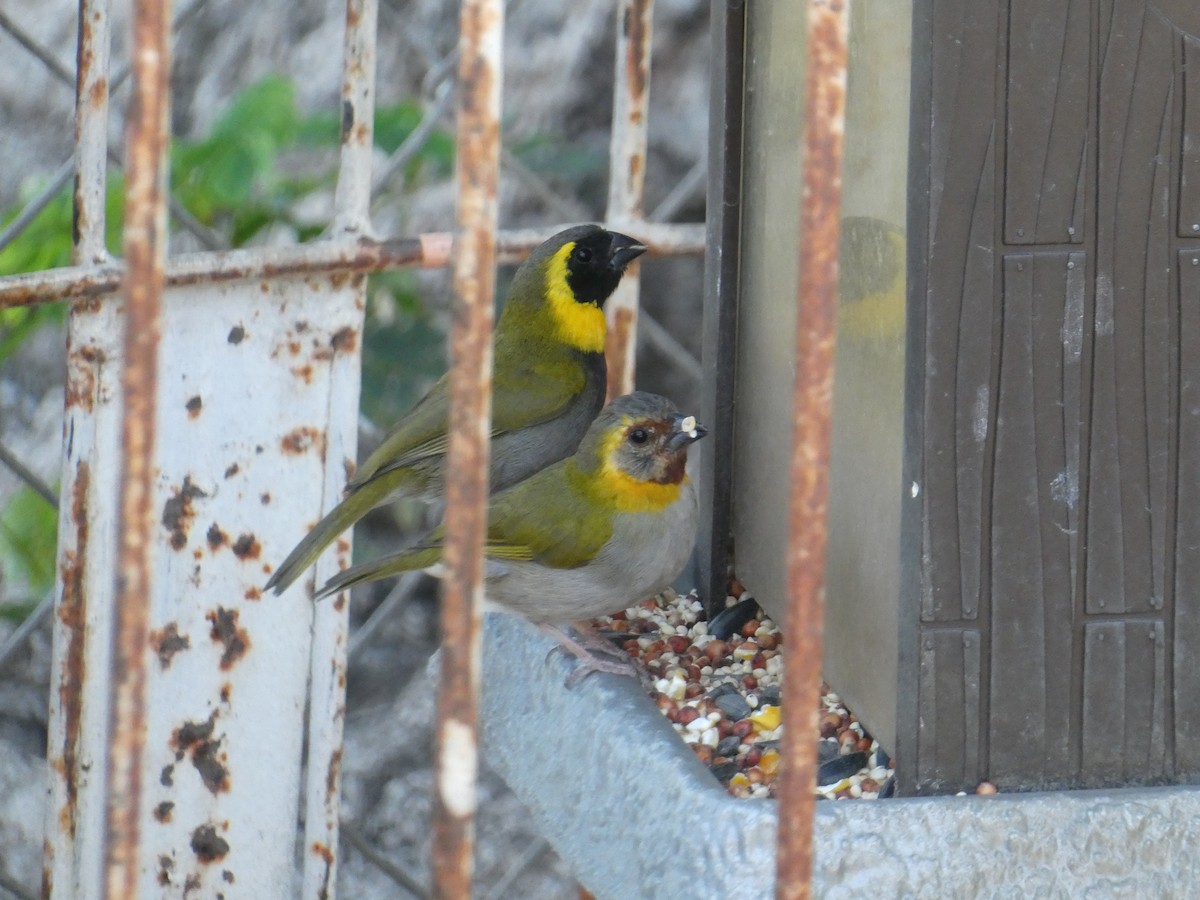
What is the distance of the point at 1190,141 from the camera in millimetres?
1938

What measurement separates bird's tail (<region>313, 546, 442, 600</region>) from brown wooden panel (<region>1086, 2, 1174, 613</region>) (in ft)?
3.83

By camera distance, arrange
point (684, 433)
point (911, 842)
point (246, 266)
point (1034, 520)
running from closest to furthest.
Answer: point (911, 842)
point (1034, 520)
point (684, 433)
point (246, 266)

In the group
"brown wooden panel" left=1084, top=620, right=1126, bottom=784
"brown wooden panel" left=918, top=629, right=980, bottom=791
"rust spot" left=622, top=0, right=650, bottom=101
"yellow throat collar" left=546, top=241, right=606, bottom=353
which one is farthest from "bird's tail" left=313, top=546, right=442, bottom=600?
"brown wooden panel" left=1084, top=620, right=1126, bottom=784

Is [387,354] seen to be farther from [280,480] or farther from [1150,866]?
[1150,866]

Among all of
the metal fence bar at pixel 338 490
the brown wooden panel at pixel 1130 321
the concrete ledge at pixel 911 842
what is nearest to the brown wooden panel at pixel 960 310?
the brown wooden panel at pixel 1130 321

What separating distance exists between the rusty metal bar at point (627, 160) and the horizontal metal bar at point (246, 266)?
0.35 meters

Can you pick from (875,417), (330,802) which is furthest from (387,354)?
(875,417)

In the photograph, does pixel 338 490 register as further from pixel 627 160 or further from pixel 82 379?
pixel 627 160

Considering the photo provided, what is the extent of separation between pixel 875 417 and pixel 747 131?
77 cm

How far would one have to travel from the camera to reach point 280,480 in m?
3.06

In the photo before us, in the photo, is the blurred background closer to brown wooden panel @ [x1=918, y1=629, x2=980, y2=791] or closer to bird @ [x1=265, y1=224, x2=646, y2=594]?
bird @ [x1=265, y1=224, x2=646, y2=594]

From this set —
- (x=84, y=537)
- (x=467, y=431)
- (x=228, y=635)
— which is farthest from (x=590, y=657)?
(x=467, y=431)

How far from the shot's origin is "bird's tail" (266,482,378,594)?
2893mm

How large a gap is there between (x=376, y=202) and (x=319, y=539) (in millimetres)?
964
